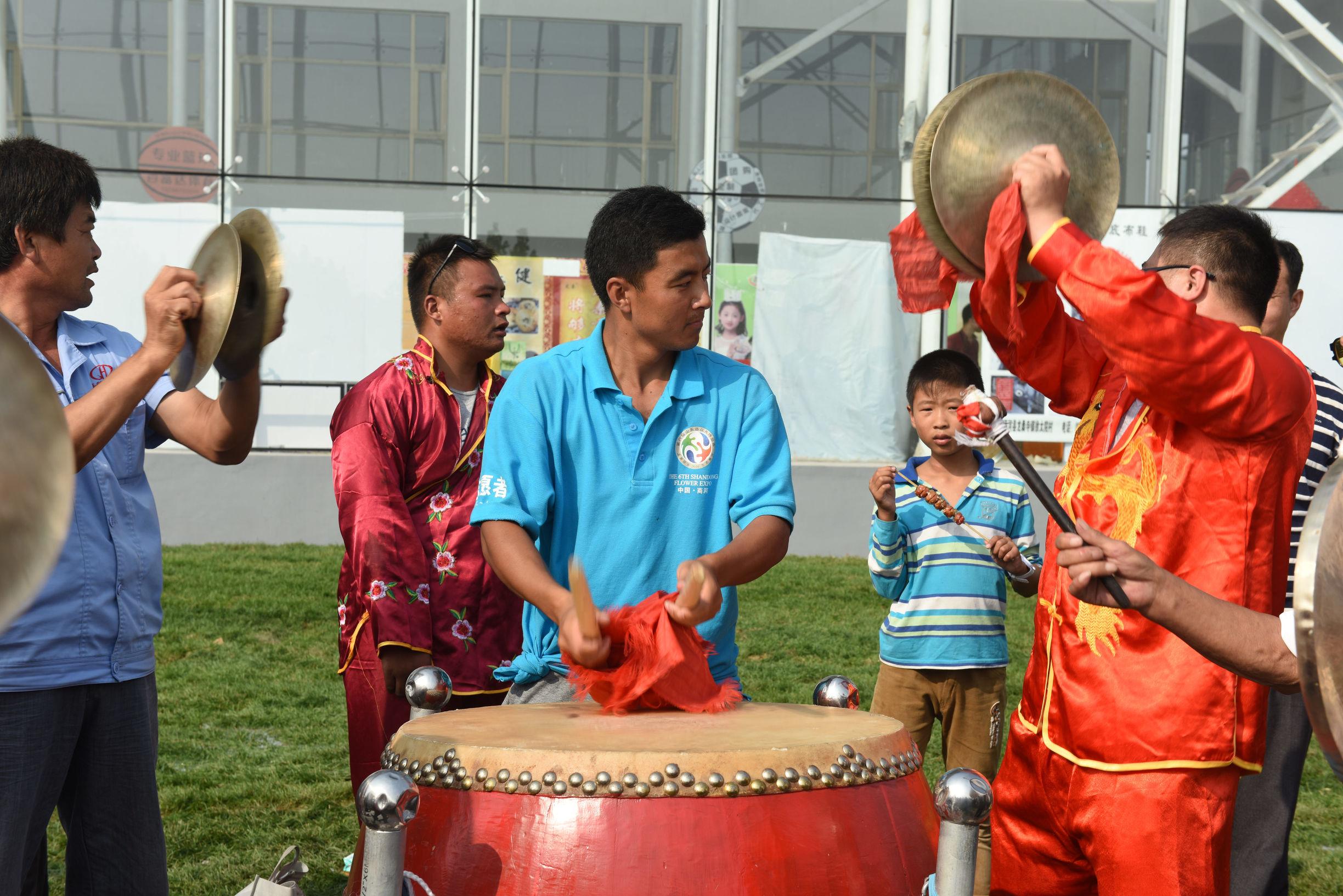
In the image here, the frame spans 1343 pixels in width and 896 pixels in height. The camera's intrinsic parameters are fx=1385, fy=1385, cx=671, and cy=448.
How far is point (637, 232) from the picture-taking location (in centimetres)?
279

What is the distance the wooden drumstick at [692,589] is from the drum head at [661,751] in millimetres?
186

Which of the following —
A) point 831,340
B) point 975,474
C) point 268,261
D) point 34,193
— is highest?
point 34,193

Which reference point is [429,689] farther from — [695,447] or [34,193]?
[34,193]

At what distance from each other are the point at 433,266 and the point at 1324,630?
3141 mm

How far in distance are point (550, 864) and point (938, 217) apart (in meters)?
1.26

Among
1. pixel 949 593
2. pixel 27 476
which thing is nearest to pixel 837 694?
pixel 27 476

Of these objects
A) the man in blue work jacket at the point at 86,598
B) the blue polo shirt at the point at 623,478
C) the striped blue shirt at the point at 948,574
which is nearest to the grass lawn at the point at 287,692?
the striped blue shirt at the point at 948,574

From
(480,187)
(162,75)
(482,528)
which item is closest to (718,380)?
(482,528)

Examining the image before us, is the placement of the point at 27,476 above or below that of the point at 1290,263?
below

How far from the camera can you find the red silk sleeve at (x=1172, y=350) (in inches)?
83.0

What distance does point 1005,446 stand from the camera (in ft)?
6.66

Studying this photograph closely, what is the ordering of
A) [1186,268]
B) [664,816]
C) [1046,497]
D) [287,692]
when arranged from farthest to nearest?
[287,692] < [1186,268] < [1046,497] < [664,816]

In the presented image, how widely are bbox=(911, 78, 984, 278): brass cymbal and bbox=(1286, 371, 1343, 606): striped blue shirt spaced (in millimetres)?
1131

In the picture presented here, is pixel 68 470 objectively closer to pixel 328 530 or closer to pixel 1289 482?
pixel 1289 482
